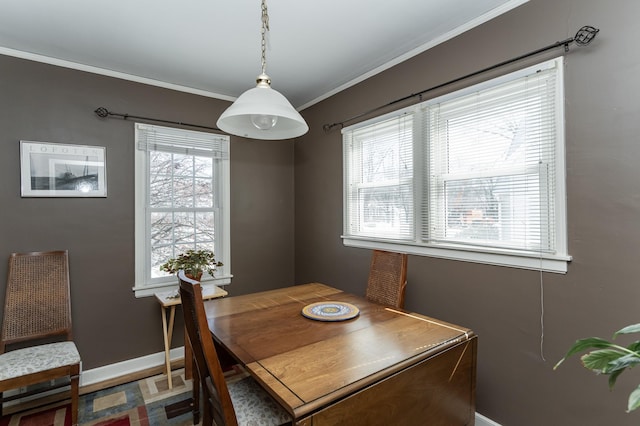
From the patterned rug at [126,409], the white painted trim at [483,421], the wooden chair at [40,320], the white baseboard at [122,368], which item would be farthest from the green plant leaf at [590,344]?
the white baseboard at [122,368]

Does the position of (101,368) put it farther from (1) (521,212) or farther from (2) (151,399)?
(1) (521,212)

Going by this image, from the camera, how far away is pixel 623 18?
1.54 m

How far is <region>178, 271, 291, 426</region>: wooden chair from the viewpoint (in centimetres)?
131

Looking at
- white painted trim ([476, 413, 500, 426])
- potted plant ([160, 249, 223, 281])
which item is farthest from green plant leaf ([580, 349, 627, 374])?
potted plant ([160, 249, 223, 281])

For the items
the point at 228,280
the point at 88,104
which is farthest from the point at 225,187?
the point at 88,104

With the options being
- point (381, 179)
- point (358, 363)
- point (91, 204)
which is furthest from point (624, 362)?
point (91, 204)

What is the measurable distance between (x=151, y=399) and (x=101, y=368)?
66 centimetres

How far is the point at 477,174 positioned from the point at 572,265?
74 centimetres

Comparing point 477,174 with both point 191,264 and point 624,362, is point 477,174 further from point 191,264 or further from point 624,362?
point 191,264

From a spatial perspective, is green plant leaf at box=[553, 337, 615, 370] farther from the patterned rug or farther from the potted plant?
the potted plant

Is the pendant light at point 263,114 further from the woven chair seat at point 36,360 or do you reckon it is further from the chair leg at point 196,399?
the woven chair seat at point 36,360

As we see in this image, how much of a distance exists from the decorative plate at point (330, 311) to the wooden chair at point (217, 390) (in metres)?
0.48

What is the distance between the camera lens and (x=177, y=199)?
10.6ft

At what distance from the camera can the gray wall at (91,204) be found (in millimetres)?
2492
